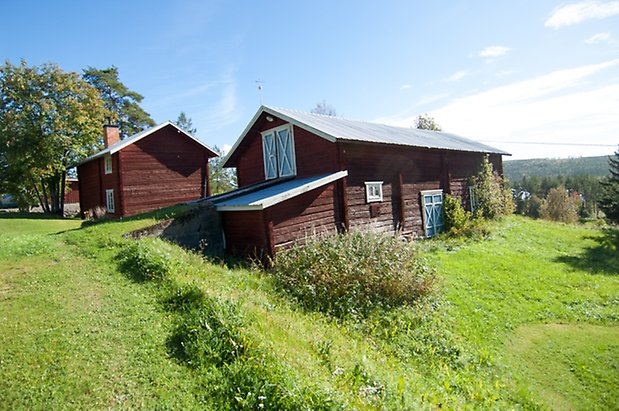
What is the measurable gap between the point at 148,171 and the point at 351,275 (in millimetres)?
17400

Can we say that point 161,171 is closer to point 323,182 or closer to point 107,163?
point 107,163

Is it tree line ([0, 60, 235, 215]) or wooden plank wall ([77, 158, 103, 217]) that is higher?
tree line ([0, 60, 235, 215])

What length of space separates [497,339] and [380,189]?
802cm

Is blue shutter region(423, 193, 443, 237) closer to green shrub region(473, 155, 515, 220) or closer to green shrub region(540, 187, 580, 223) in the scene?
green shrub region(473, 155, 515, 220)

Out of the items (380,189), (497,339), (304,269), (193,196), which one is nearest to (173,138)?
(193,196)

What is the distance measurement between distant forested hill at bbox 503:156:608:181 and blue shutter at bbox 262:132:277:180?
129016mm

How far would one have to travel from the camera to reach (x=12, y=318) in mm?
6062

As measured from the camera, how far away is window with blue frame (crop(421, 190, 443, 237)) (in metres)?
17.3

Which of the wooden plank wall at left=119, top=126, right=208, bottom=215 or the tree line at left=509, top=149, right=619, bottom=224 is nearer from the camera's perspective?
the wooden plank wall at left=119, top=126, right=208, bottom=215

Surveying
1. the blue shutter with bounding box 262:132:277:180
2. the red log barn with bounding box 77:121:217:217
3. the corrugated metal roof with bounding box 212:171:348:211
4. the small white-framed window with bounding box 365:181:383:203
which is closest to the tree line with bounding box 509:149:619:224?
the small white-framed window with bounding box 365:181:383:203

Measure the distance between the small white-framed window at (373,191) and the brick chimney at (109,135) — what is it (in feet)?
66.9

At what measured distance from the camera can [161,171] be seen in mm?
22297

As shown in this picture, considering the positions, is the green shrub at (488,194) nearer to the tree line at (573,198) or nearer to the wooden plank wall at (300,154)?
the wooden plank wall at (300,154)

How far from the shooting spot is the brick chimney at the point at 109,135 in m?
25.3
